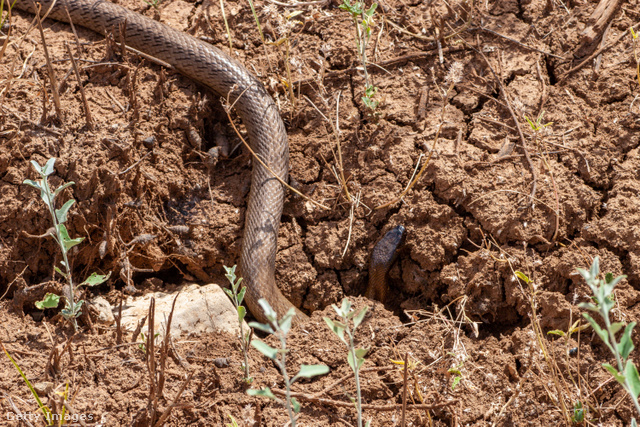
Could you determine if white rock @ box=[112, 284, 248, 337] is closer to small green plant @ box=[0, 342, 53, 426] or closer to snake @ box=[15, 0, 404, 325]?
snake @ box=[15, 0, 404, 325]

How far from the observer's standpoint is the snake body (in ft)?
11.8

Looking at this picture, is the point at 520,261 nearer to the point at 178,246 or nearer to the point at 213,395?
the point at 213,395

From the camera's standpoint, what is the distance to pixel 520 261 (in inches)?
127

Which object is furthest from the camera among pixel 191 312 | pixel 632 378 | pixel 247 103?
pixel 247 103

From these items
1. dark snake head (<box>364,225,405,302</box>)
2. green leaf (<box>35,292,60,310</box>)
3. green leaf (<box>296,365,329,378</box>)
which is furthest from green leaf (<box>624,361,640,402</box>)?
green leaf (<box>35,292,60,310</box>)

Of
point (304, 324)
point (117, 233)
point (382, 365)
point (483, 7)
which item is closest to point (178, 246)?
point (117, 233)

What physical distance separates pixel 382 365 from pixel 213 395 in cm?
98

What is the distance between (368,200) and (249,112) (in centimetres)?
119

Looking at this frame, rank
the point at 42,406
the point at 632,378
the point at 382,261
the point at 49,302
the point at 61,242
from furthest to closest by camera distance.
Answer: the point at 382,261, the point at 49,302, the point at 61,242, the point at 42,406, the point at 632,378

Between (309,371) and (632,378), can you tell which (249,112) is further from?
(632,378)

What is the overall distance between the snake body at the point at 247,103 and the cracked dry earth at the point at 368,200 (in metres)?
0.12

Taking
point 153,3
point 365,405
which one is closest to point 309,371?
point 365,405

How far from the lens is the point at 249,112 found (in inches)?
155

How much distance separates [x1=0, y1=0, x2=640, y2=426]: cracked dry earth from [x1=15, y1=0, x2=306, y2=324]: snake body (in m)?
0.12
